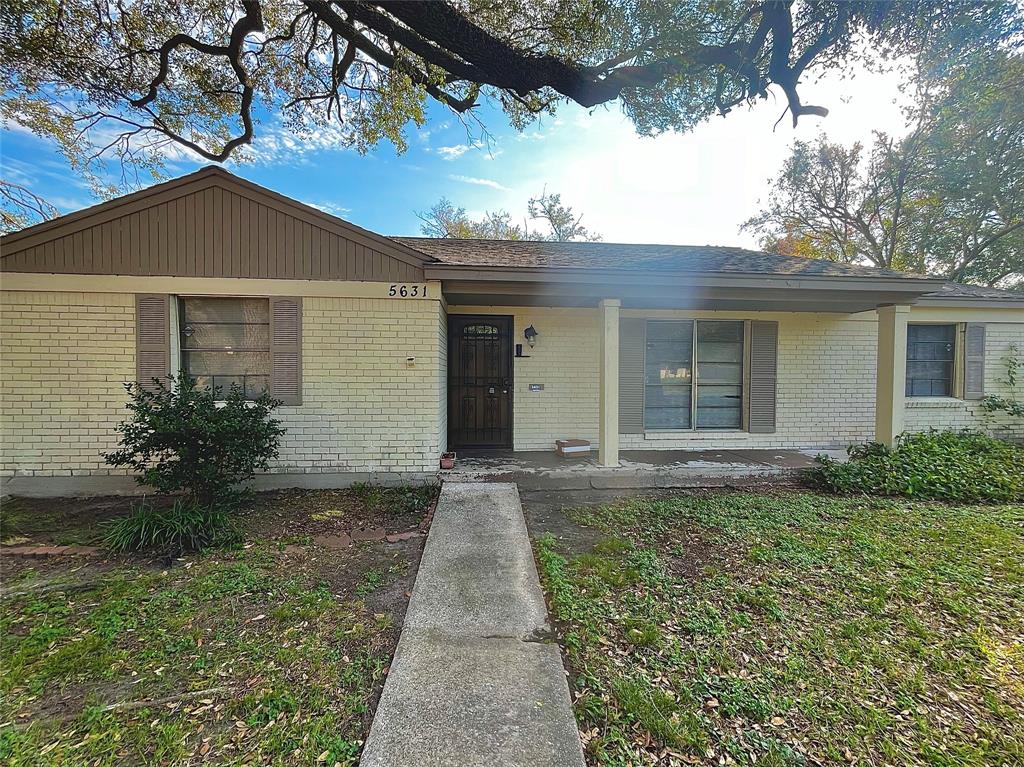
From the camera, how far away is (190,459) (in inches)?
153

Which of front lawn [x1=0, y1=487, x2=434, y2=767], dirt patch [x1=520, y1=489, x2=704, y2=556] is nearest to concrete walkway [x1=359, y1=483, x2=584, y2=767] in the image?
front lawn [x1=0, y1=487, x2=434, y2=767]

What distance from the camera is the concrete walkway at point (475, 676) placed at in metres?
1.57

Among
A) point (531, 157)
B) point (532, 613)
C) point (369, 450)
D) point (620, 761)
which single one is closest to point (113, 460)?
point (369, 450)

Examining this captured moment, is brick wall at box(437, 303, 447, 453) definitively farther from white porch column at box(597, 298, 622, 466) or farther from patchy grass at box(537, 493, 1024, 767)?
patchy grass at box(537, 493, 1024, 767)

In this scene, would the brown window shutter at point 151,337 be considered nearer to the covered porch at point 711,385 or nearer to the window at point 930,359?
the covered porch at point 711,385

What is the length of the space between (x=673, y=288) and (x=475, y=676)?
4.86m

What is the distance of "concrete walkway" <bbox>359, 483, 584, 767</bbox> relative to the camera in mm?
1573

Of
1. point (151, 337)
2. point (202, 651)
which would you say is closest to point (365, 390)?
point (151, 337)

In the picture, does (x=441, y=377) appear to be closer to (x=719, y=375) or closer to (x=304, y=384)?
(x=304, y=384)

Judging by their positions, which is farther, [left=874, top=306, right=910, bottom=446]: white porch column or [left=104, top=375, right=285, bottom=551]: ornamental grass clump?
[left=874, top=306, right=910, bottom=446]: white porch column

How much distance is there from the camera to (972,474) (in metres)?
5.02

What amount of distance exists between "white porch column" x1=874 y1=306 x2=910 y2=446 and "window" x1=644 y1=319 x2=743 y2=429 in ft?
5.88

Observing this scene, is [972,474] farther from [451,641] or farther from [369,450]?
[369,450]

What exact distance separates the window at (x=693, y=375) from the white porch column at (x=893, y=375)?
179 centimetres
